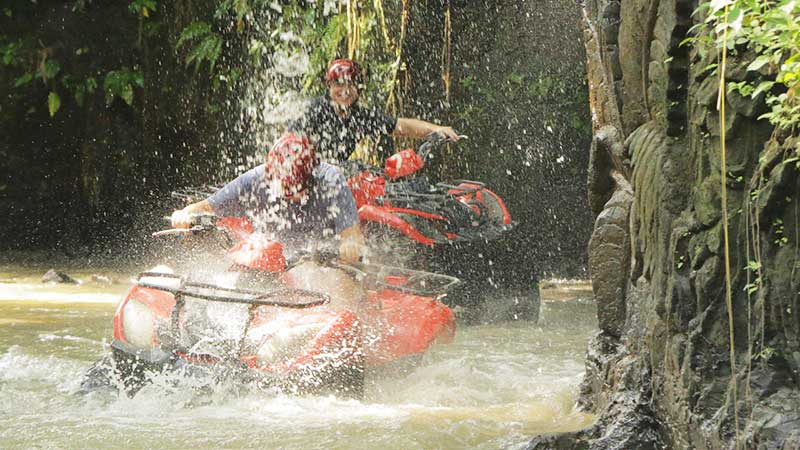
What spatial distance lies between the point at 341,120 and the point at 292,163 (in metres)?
1.56

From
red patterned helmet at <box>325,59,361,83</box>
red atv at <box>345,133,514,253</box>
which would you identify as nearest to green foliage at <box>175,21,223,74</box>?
red atv at <box>345,133,514,253</box>

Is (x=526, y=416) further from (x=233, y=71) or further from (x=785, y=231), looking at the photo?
(x=233, y=71)

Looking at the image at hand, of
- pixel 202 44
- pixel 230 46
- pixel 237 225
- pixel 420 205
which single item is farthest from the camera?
pixel 230 46

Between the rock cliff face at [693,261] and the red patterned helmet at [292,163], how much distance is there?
1595 mm

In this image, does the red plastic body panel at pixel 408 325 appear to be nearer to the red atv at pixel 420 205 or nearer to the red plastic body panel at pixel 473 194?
the red atv at pixel 420 205

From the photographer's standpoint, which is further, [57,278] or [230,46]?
[230,46]

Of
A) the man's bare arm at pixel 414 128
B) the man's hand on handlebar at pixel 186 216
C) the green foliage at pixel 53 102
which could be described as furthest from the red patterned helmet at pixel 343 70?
the green foliage at pixel 53 102

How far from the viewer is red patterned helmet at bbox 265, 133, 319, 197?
518 centimetres

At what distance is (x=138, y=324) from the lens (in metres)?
4.88

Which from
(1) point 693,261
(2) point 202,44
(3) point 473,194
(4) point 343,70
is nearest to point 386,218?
(4) point 343,70

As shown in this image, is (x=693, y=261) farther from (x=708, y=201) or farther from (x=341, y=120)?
(x=341, y=120)

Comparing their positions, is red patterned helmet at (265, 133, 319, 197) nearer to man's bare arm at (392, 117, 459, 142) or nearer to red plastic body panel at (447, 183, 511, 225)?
man's bare arm at (392, 117, 459, 142)

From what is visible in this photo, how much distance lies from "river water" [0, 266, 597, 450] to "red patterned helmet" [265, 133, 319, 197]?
1089mm

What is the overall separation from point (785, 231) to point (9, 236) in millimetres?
12242
